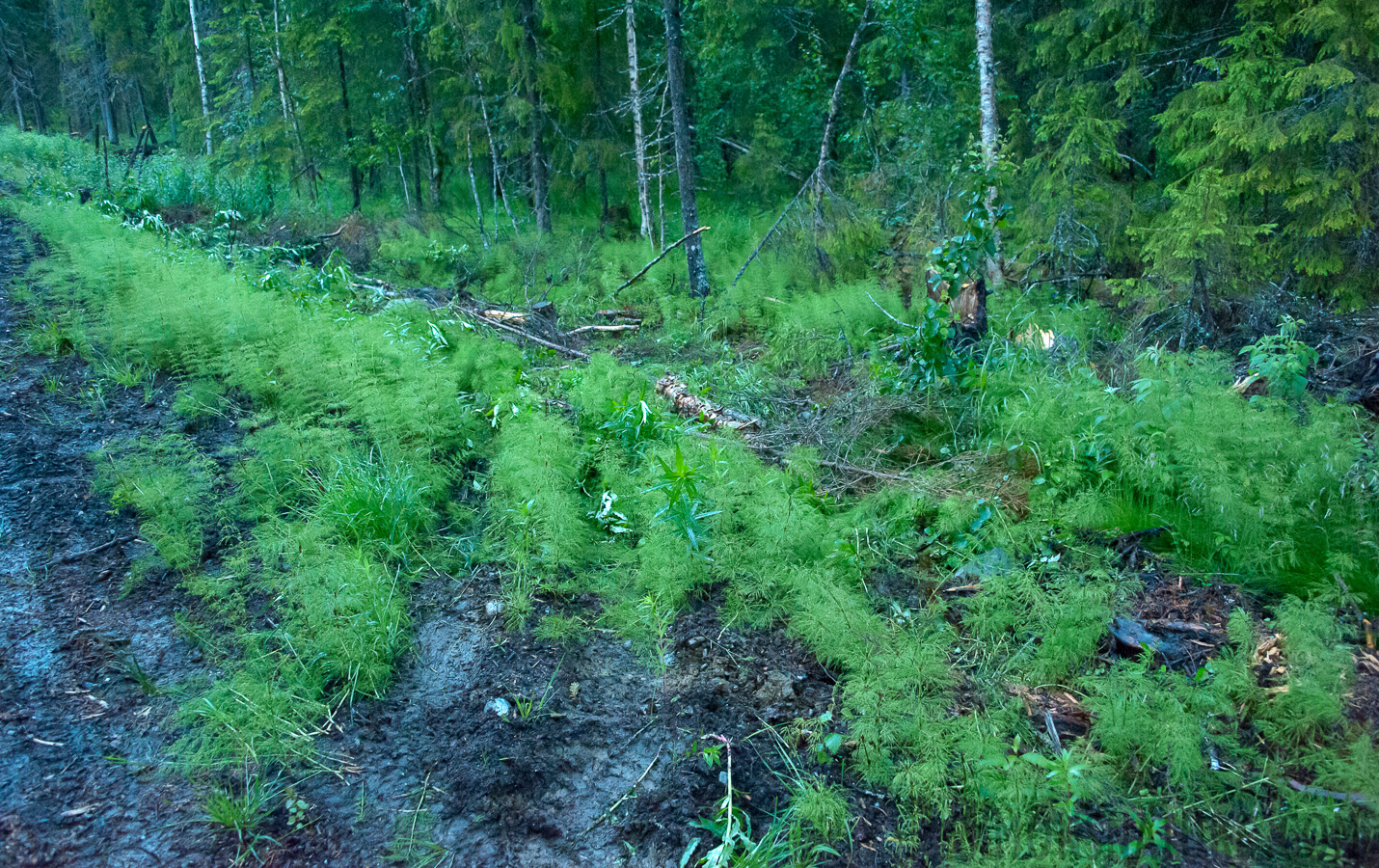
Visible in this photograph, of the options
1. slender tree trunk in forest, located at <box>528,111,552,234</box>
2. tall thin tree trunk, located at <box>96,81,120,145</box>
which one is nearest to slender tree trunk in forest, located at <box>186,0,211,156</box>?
tall thin tree trunk, located at <box>96,81,120,145</box>

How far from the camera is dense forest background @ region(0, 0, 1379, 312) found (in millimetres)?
7500

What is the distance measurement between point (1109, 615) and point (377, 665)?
367 cm

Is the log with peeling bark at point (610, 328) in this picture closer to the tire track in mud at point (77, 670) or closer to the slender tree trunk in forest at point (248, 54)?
the tire track in mud at point (77, 670)

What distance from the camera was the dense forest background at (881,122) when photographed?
24.6 ft

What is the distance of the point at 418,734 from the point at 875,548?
8.80ft

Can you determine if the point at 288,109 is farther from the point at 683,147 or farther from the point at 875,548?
A: the point at 875,548

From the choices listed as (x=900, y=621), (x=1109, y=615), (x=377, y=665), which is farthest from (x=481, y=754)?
(x=1109, y=615)

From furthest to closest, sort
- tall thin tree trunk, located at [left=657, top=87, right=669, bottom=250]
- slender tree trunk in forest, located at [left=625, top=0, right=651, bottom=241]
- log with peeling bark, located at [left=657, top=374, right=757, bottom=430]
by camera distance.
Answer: tall thin tree trunk, located at [left=657, top=87, right=669, bottom=250], slender tree trunk in forest, located at [left=625, top=0, right=651, bottom=241], log with peeling bark, located at [left=657, top=374, right=757, bottom=430]

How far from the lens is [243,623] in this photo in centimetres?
402

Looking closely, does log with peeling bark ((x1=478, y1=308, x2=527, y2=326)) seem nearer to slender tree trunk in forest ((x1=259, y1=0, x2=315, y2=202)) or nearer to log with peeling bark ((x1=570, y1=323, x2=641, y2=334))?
log with peeling bark ((x1=570, y1=323, x2=641, y2=334))

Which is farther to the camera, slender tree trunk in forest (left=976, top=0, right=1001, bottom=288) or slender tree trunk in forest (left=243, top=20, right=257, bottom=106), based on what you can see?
slender tree trunk in forest (left=243, top=20, right=257, bottom=106)

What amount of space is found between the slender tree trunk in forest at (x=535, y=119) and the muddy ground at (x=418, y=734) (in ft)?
34.7

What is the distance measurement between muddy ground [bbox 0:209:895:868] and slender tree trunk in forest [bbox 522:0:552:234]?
10.6 metres

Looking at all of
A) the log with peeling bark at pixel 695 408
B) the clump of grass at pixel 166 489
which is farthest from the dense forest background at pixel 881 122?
the clump of grass at pixel 166 489
